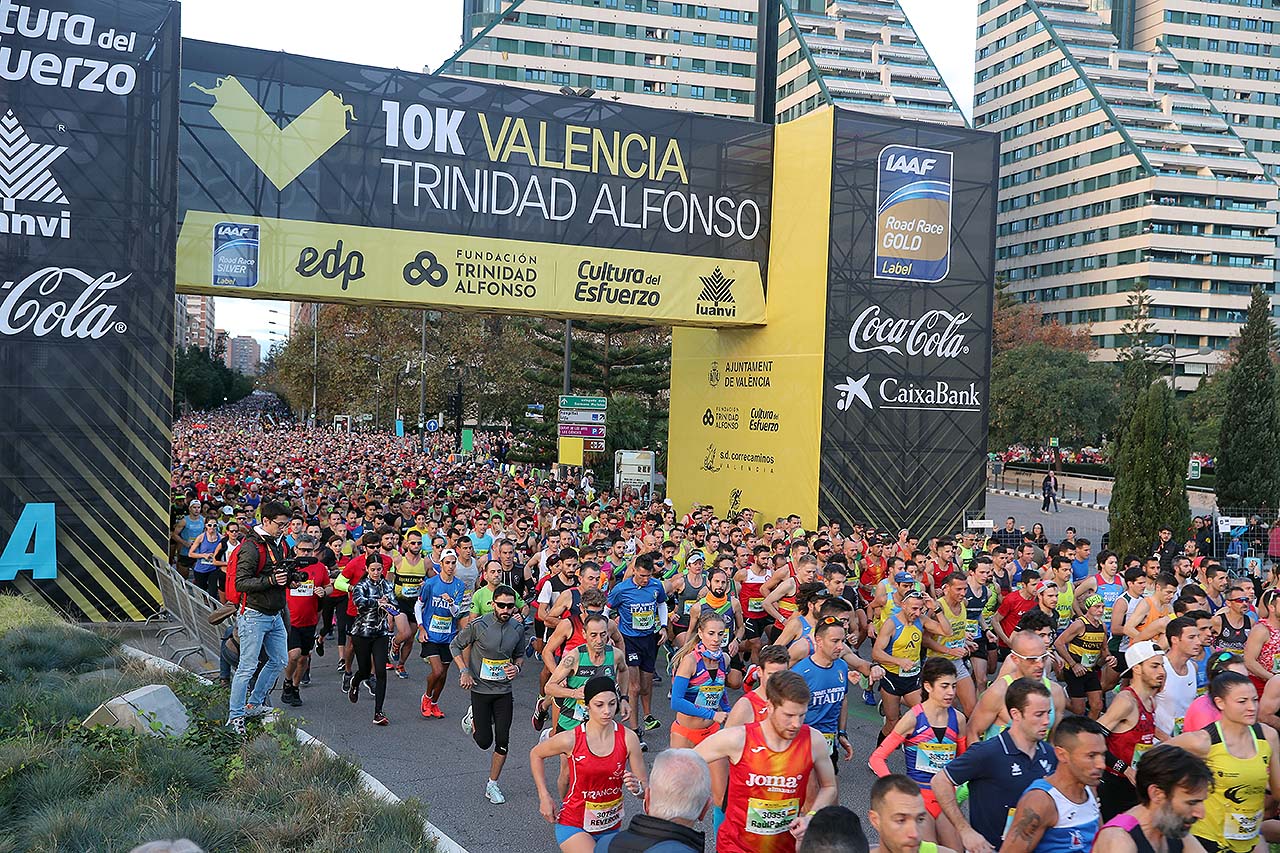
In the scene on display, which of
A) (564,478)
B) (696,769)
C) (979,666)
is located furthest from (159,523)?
(564,478)

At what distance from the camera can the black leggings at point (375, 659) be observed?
9.65m

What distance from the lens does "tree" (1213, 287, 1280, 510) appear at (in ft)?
87.2

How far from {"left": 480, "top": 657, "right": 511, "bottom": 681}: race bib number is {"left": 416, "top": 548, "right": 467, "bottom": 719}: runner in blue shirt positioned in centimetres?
195

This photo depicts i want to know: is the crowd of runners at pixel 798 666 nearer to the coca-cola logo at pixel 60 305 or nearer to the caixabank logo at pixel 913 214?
the coca-cola logo at pixel 60 305

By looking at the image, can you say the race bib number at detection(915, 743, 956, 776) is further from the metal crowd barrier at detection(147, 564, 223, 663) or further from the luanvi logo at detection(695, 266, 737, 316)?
the luanvi logo at detection(695, 266, 737, 316)

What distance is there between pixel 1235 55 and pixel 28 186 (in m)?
109

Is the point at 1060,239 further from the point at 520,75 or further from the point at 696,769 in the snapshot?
the point at 696,769

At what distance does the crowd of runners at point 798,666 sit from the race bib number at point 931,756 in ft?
0.04

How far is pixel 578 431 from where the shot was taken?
2241 cm

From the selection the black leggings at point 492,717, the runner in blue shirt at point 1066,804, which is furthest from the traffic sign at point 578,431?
the runner in blue shirt at point 1066,804

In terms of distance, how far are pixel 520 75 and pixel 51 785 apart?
256 ft

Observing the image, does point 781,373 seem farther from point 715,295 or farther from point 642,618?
point 642,618

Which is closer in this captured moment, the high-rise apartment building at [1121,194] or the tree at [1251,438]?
the tree at [1251,438]

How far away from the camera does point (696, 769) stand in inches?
158
